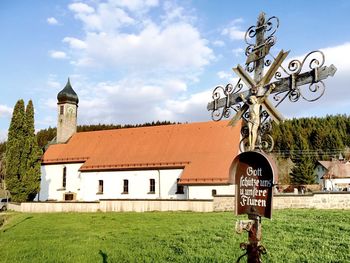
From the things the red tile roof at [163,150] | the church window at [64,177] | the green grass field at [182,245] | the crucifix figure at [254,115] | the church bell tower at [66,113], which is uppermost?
the church bell tower at [66,113]

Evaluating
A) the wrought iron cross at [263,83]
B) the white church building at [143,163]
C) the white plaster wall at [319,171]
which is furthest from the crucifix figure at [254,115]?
the white plaster wall at [319,171]

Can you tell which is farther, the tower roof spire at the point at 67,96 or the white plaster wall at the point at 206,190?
the tower roof spire at the point at 67,96

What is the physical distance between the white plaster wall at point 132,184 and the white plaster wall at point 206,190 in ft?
4.51

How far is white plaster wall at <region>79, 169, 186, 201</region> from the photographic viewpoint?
30.4m

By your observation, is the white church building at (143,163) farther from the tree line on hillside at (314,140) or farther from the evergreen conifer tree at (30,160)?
the tree line on hillside at (314,140)

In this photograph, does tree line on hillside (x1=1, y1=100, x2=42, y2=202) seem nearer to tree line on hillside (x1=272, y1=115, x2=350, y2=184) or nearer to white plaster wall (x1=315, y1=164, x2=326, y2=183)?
white plaster wall (x1=315, y1=164, x2=326, y2=183)

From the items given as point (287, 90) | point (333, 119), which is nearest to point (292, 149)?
point (333, 119)

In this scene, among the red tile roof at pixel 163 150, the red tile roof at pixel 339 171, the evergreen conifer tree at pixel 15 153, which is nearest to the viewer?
the red tile roof at pixel 163 150

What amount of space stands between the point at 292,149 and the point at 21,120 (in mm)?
64226

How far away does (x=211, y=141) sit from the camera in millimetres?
30922

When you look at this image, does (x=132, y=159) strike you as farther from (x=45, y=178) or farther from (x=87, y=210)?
(x=45, y=178)

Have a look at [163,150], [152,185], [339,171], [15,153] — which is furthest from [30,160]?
[339,171]

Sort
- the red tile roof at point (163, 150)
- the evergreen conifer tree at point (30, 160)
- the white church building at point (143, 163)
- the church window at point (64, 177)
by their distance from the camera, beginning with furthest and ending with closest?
the church window at point (64, 177), the evergreen conifer tree at point (30, 160), the red tile roof at point (163, 150), the white church building at point (143, 163)

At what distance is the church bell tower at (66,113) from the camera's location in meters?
41.1
